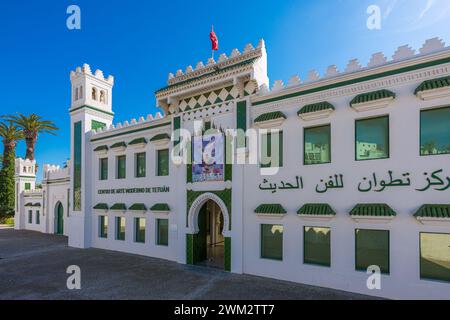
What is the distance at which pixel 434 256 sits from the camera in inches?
322

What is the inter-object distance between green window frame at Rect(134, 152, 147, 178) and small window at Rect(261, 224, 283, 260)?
8.04 m

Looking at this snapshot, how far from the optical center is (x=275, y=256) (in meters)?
11.2

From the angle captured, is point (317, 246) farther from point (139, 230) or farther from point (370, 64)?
point (139, 230)

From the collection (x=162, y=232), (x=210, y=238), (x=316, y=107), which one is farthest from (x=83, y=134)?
(x=316, y=107)

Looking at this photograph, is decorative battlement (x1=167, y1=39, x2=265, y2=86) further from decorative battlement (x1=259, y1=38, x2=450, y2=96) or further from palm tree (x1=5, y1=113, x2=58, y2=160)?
palm tree (x1=5, y1=113, x2=58, y2=160)

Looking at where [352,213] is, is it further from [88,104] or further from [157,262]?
[88,104]

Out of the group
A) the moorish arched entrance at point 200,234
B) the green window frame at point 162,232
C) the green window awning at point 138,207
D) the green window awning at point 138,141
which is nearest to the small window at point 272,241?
the moorish arched entrance at point 200,234

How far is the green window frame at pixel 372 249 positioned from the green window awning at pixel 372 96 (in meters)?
4.27

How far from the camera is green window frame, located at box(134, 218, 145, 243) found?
15750 mm

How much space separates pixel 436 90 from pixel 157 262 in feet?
43.4

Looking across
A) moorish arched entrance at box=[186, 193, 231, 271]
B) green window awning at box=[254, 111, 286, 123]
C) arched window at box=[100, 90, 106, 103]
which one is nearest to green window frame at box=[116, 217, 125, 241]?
moorish arched entrance at box=[186, 193, 231, 271]

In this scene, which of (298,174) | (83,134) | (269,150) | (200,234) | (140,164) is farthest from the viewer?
(83,134)

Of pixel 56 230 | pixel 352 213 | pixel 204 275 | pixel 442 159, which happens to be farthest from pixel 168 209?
pixel 56 230

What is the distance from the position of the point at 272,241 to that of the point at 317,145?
13.8 ft
